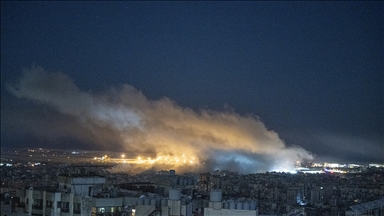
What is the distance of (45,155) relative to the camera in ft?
150

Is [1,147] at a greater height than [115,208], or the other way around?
[1,147]

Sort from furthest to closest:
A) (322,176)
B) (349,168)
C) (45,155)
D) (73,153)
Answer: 1. (73,153)
2. (45,155)
3. (322,176)
4. (349,168)

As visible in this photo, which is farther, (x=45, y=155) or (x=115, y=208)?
(x=45, y=155)

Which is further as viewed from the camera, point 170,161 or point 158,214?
point 170,161

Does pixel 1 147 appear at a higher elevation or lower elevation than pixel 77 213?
higher

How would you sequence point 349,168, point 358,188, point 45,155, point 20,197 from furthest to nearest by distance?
point 45,155 < point 349,168 < point 358,188 < point 20,197

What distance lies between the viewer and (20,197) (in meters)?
14.7

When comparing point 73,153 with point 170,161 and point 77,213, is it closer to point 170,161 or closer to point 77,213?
point 170,161

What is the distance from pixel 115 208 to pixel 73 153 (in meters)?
38.0

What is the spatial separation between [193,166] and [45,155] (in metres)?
14.7

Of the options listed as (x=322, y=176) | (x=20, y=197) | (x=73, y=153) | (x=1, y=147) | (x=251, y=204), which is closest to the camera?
(x=251, y=204)

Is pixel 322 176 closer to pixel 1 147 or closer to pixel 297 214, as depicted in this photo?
pixel 297 214

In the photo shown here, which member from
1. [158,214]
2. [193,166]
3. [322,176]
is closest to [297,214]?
[158,214]

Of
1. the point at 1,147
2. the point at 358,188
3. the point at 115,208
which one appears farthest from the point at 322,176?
the point at 1,147
